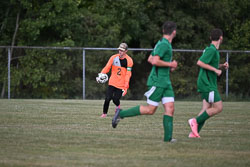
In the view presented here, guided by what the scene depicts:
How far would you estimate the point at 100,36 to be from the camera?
29.6 m

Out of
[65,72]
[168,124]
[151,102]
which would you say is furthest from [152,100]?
[65,72]

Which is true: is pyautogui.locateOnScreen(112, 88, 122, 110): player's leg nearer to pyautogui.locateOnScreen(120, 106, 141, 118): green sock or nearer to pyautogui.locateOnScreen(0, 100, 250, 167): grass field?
pyautogui.locateOnScreen(0, 100, 250, 167): grass field

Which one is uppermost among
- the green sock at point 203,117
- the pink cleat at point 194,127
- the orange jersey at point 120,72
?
the orange jersey at point 120,72

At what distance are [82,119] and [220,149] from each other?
5504 millimetres

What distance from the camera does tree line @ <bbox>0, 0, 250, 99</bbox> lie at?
2605 cm

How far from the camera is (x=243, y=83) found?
87.0ft

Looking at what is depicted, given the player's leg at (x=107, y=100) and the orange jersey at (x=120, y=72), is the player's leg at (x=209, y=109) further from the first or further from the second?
the orange jersey at (x=120, y=72)

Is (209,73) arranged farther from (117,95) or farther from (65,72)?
(65,72)

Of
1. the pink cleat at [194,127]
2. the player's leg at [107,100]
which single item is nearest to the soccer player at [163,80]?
the pink cleat at [194,127]

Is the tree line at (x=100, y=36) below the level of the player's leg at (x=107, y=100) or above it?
above

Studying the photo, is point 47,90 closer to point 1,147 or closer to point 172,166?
point 1,147

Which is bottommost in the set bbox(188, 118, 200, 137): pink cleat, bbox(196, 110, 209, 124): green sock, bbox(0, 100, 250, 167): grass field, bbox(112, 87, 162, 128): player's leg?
bbox(0, 100, 250, 167): grass field

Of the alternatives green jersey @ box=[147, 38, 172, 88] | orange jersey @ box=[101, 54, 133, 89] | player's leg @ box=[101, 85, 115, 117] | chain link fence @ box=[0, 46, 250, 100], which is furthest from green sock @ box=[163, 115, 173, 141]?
chain link fence @ box=[0, 46, 250, 100]

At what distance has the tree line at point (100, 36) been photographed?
2605 cm
